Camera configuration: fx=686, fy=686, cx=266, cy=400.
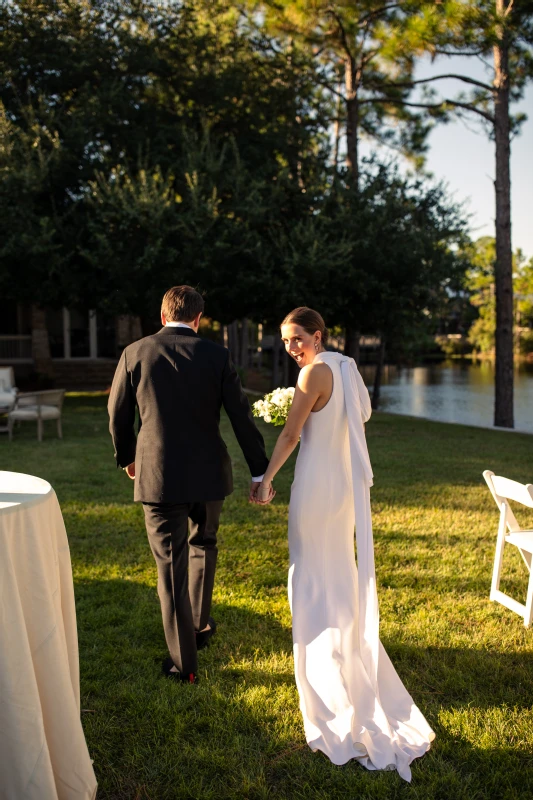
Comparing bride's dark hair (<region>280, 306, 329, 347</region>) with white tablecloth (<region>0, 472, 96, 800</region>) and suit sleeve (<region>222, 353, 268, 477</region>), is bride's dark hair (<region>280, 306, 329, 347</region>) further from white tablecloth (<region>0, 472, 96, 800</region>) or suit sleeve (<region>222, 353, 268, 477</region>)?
white tablecloth (<region>0, 472, 96, 800</region>)

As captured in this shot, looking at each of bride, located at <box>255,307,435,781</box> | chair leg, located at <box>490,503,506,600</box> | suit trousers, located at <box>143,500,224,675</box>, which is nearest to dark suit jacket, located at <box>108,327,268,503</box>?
suit trousers, located at <box>143,500,224,675</box>

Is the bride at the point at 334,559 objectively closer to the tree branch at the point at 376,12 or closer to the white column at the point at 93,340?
the tree branch at the point at 376,12

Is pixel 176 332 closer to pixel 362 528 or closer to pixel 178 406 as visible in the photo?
pixel 178 406

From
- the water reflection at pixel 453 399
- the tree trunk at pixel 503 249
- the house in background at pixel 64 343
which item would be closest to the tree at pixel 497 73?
the tree trunk at pixel 503 249

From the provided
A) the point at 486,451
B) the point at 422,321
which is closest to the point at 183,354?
the point at 486,451

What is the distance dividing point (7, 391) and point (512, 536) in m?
11.3

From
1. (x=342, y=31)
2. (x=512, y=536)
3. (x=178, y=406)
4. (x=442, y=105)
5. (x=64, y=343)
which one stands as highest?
(x=342, y=31)

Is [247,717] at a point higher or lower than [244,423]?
lower

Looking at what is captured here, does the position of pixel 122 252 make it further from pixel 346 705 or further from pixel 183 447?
pixel 346 705

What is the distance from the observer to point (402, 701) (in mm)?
3281

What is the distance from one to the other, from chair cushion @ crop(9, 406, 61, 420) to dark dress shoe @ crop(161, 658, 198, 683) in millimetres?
8768

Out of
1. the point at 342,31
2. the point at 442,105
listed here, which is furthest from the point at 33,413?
the point at 442,105

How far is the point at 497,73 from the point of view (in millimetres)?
16344

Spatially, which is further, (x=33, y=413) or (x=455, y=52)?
(x=455, y=52)
